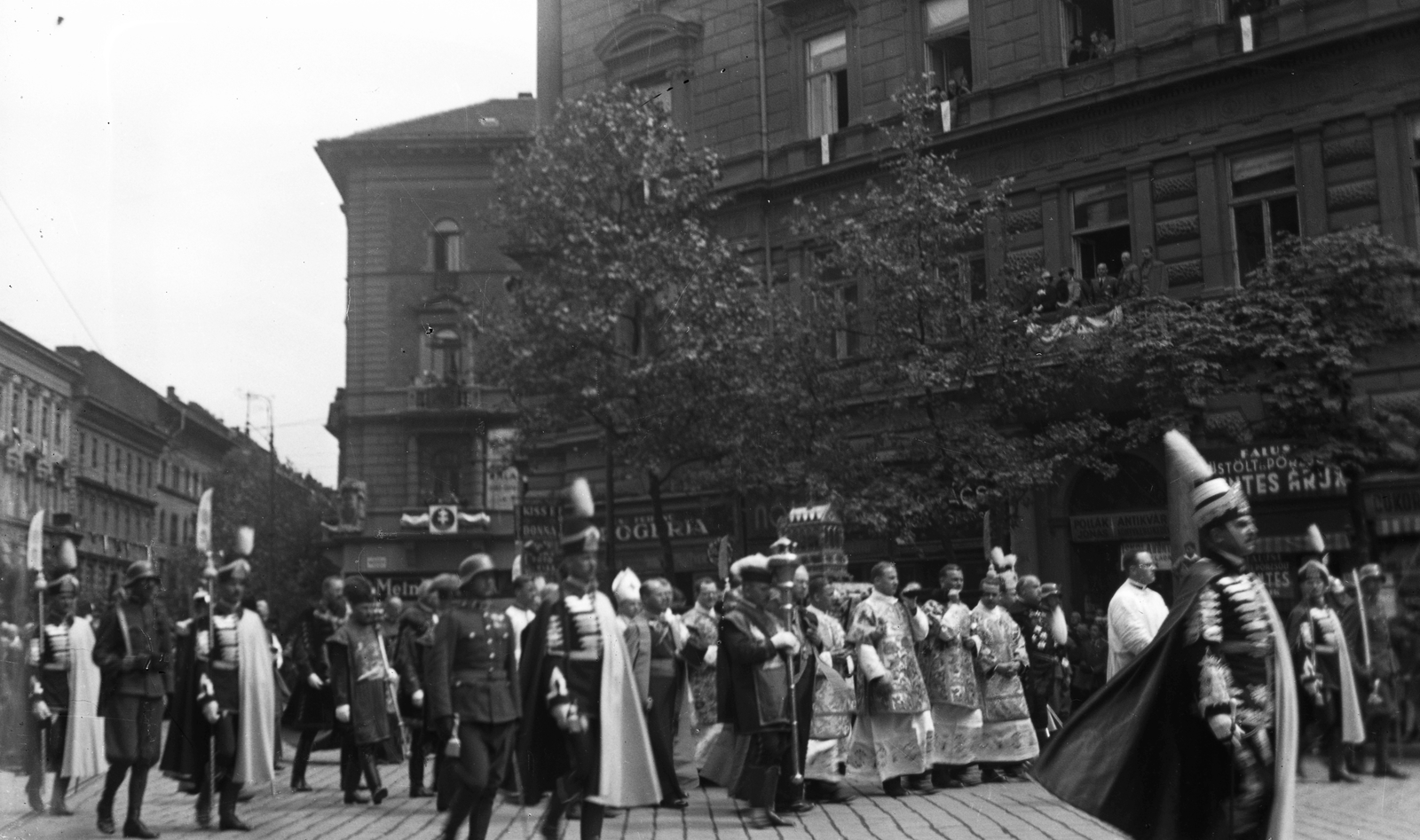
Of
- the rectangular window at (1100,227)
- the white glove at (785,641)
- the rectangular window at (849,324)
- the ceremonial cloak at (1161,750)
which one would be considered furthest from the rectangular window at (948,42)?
the ceremonial cloak at (1161,750)

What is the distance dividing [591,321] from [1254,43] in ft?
32.9

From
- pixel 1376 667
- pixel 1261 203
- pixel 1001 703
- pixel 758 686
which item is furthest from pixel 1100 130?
pixel 758 686

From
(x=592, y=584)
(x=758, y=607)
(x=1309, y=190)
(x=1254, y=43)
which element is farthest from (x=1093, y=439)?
(x=592, y=584)

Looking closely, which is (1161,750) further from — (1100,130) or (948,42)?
(948,42)

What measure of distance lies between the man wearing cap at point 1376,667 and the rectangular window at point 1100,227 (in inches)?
388

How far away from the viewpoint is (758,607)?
444 inches

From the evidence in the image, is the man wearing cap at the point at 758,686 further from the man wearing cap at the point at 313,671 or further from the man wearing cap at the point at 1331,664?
the man wearing cap at the point at 1331,664

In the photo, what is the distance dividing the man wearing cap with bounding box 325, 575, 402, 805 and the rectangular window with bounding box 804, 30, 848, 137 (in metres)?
16.2

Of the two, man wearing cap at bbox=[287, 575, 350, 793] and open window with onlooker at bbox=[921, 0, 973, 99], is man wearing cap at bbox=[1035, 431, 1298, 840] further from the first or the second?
open window with onlooker at bbox=[921, 0, 973, 99]

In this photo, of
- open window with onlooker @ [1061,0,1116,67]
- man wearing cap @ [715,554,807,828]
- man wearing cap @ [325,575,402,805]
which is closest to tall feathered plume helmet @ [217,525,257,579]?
man wearing cap @ [325,575,402,805]

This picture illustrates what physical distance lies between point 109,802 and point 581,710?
422 centimetres

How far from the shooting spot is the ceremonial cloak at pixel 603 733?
8.80 metres

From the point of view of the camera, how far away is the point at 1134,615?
1271cm

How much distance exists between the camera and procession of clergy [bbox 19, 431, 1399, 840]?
24.5 ft
